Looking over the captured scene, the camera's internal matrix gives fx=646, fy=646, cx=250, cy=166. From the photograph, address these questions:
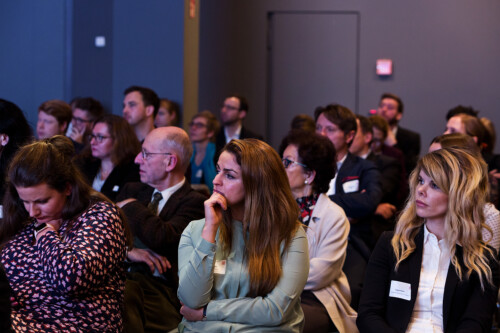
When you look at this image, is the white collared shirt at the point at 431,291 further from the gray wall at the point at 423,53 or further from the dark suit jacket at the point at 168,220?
the gray wall at the point at 423,53

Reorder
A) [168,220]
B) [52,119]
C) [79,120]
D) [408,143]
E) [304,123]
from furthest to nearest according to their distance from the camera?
[408,143] < [304,123] < [79,120] < [52,119] < [168,220]

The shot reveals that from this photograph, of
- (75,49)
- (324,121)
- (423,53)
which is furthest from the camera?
(423,53)

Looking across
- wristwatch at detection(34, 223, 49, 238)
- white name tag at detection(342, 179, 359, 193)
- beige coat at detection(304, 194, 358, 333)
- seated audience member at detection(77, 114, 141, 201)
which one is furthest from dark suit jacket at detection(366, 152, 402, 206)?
wristwatch at detection(34, 223, 49, 238)

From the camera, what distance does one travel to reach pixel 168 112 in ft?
20.0

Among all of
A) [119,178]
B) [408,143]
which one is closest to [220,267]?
[119,178]

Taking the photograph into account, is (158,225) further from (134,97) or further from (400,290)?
(134,97)

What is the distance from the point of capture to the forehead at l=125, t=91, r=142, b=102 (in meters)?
5.75

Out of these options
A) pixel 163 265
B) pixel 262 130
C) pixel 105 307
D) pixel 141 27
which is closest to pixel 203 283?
pixel 105 307

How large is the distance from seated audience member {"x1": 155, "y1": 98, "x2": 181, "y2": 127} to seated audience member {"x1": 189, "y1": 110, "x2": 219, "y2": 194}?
0.99 ft

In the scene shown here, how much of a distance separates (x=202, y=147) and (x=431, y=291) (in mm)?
4246

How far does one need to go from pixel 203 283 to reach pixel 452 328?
1.02 meters

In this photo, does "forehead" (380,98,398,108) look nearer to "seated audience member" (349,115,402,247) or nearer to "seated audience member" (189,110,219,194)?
"seated audience member" (189,110,219,194)

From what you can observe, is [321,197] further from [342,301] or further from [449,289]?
[449,289]

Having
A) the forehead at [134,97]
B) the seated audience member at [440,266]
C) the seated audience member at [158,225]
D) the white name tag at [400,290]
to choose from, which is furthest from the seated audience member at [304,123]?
the white name tag at [400,290]
